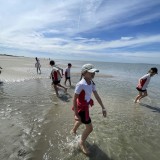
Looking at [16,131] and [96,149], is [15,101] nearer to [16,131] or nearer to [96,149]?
[16,131]

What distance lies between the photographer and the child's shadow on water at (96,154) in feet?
15.6

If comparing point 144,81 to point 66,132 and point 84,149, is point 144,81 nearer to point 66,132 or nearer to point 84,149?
point 66,132

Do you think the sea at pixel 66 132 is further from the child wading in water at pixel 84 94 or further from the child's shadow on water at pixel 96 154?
the child wading in water at pixel 84 94

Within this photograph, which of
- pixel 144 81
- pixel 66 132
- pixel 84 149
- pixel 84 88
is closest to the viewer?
pixel 84 88

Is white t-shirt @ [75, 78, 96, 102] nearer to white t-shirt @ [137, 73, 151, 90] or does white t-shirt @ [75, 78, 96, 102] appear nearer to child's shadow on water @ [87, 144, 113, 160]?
child's shadow on water @ [87, 144, 113, 160]

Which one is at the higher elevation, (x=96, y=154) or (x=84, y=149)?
(x=84, y=149)

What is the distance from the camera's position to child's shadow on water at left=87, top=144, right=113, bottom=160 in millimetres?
4762

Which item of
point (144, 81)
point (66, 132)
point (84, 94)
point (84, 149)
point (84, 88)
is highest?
point (84, 88)

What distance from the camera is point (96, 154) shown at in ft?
16.1

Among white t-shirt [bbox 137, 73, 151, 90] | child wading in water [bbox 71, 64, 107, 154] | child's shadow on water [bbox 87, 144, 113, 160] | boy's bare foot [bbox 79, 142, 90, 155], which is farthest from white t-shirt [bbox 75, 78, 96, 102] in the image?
white t-shirt [bbox 137, 73, 151, 90]

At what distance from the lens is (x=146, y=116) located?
27.3 ft

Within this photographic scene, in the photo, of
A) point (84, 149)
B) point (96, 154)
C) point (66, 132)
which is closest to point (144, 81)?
point (66, 132)

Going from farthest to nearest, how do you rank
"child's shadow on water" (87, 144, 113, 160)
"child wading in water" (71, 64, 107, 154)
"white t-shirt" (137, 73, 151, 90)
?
"white t-shirt" (137, 73, 151, 90) < "child's shadow on water" (87, 144, 113, 160) < "child wading in water" (71, 64, 107, 154)

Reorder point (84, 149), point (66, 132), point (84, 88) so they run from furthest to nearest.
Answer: point (66, 132) → point (84, 149) → point (84, 88)
